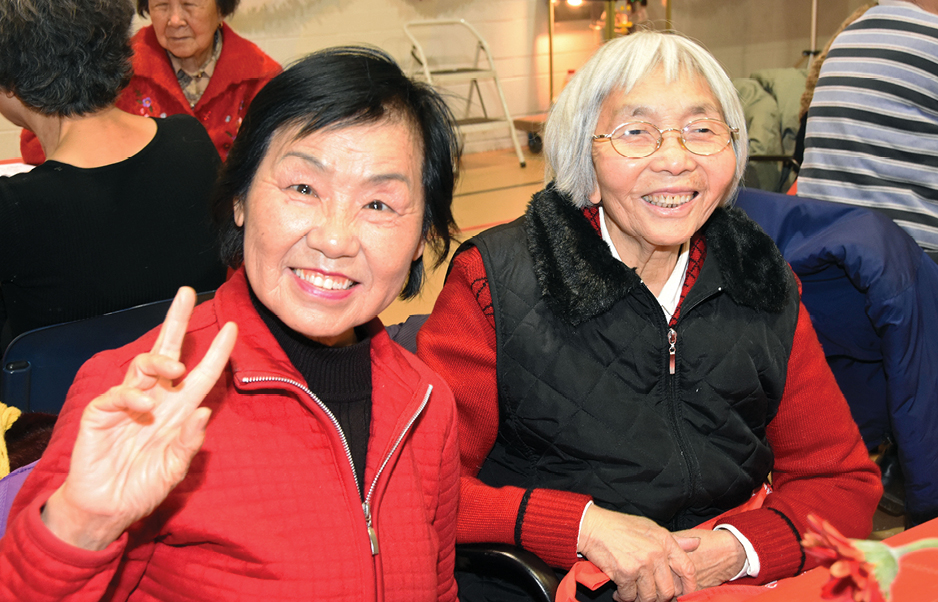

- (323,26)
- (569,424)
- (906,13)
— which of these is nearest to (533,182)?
(323,26)

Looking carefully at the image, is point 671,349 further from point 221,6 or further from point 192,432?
point 221,6

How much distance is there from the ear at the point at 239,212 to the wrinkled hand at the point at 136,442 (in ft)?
1.22

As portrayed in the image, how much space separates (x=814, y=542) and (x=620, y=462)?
1.86 feet

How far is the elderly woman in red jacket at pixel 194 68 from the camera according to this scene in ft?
10.0

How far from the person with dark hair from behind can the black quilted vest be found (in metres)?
0.92

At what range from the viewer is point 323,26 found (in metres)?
6.38

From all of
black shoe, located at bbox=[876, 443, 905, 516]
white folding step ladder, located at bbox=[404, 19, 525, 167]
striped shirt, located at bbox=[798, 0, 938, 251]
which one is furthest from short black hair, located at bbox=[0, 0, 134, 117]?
white folding step ladder, located at bbox=[404, 19, 525, 167]

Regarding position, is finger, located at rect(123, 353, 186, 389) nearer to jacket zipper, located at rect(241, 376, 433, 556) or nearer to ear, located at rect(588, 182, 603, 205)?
jacket zipper, located at rect(241, 376, 433, 556)

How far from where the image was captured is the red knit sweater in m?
1.42

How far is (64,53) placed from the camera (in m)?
1.92

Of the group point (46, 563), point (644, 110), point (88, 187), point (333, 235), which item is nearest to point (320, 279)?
point (333, 235)

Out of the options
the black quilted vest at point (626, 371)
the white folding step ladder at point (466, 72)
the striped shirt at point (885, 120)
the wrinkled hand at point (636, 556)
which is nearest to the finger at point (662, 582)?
the wrinkled hand at point (636, 556)

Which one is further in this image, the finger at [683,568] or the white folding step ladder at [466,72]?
the white folding step ladder at [466,72]

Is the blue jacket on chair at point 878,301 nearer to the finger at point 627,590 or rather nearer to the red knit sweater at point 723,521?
the red knit sweater at point 723,521
